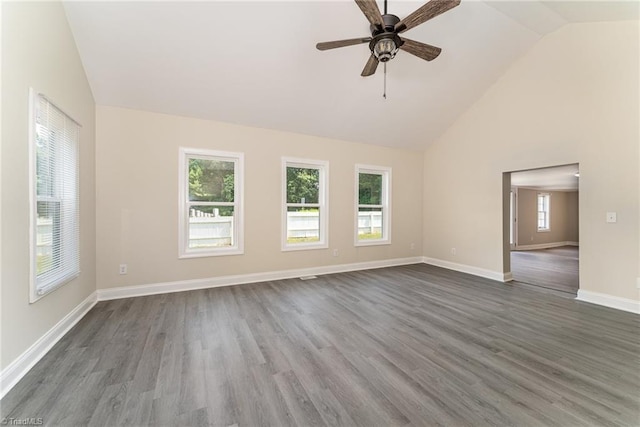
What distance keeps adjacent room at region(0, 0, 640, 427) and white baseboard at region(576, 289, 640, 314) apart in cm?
3

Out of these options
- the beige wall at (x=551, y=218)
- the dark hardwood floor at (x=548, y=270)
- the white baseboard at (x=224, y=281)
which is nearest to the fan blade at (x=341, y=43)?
the white baseboard at (x=224, y=281)

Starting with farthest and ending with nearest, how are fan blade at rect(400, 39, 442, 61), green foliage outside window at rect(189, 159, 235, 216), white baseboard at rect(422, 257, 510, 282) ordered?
1. white baseboard at rect(422, 257, 510, 282)
2. green foliage outside window at rect(189, 159, 235, 216)
3. fan blade at rect(400, 39, 442, 61)

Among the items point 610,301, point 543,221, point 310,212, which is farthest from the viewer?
point 543,221

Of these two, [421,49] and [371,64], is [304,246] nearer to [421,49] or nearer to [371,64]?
[371,64]

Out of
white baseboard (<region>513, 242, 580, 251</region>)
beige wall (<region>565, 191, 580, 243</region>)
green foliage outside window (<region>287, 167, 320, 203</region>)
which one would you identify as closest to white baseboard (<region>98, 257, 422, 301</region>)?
green foliage outside window (<region>287, 167, 320, 203</region>)

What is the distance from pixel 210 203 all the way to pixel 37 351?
2.55 m

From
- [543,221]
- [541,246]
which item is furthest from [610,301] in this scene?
[543,221]

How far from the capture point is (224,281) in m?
4.30

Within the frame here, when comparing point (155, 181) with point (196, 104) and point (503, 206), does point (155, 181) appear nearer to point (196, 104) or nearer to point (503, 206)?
point (196, 104)

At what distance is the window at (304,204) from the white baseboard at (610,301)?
3949mm

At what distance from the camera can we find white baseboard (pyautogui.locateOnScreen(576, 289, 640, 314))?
3.20 metres

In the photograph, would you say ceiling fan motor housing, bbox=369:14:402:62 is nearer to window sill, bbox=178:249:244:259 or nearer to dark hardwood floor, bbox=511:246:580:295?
window sill, bbox=178:249:244:259

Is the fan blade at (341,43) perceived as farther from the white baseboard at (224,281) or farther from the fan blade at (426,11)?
the white baseboard at (224,281)

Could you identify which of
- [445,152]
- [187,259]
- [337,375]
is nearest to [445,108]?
[445,152]
